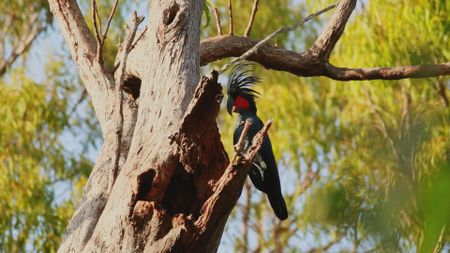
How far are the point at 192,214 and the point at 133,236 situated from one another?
0.19m

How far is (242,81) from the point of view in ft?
16.1

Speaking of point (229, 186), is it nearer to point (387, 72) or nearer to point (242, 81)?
point (387, 72)

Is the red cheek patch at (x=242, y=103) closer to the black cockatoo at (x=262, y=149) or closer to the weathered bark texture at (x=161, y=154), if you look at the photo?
the black cockatoo at (x=262, y=149)

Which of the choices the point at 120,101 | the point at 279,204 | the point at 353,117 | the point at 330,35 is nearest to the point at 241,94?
the point at 279,204

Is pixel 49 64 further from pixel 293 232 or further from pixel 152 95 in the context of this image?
pixel 152 95

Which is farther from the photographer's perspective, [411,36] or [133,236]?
[411,36]

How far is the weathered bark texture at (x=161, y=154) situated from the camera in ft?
8.29

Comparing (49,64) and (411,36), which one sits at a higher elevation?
(49,64)

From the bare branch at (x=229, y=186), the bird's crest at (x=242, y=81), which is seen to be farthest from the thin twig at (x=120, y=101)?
the bird's crest at (x=242, y=81)

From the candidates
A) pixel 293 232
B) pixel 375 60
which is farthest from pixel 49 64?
pixel 375 60

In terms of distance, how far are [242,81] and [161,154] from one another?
2284 millimetres

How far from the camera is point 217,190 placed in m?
2.49

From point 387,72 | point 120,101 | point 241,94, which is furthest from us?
point 241,94

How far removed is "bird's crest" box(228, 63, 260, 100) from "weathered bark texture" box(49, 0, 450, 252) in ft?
2.78
